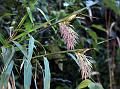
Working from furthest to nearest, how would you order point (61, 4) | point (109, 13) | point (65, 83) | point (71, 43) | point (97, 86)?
point (109, 13)
point (61, 4)
point (65, 83)
point (97, 86)
point (71, 43)

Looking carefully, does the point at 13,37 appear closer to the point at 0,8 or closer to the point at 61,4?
the point at 0,8

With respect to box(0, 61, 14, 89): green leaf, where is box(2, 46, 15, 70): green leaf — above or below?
above

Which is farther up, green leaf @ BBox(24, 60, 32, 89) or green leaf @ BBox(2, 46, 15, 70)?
green leaf @ BBox(2, 46, 15, 70)

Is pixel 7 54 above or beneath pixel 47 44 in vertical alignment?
above

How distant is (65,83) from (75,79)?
205mm

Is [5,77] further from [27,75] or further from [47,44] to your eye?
[47,44]

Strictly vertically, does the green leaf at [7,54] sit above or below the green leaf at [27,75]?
above

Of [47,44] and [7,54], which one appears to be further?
[47,44]

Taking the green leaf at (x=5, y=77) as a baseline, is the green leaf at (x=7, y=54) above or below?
above

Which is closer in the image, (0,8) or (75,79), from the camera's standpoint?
(0,8)

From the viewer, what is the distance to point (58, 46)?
5.52 ft

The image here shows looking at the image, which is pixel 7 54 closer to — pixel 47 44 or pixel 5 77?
pixel 5 77

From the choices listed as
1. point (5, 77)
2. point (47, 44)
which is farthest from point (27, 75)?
point (47, 44)

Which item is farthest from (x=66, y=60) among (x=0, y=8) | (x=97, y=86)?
(x=97, y=86)
